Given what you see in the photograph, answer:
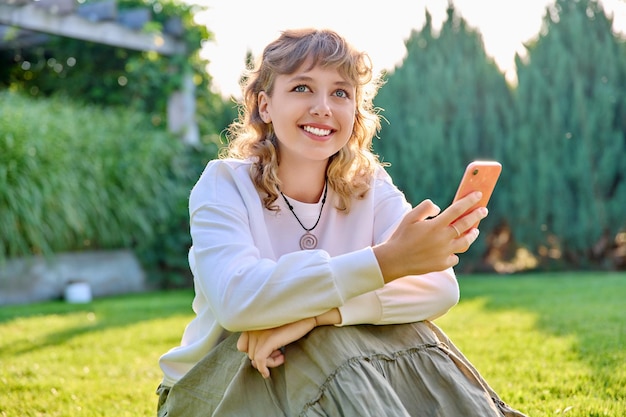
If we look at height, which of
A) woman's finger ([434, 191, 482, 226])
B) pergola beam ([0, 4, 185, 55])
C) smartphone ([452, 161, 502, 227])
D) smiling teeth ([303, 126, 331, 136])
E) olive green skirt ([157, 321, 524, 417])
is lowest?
olive green skirt ([157, 321, 524, 417])

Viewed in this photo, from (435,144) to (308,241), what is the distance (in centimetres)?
651

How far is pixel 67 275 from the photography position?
6918 mm

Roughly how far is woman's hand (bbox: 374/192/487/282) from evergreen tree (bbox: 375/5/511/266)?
662 centimetres

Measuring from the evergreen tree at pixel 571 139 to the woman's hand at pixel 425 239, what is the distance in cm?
656

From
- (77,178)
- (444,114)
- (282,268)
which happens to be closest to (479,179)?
(282,268)

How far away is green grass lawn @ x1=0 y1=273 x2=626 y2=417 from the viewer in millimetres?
2691

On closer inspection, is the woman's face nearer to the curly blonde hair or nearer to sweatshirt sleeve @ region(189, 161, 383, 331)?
the curly blonde hair

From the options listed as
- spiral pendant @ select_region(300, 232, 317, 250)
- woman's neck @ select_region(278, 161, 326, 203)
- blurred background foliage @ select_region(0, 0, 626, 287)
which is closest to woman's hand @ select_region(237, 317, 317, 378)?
spiral pendant @ select_region(300, 232, 317, 250)

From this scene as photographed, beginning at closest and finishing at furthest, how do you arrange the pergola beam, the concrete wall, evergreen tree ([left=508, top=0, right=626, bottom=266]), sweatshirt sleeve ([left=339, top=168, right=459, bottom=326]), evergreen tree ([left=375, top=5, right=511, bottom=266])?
sweatshirt sleeve ([left=339, top=168, right=459, bottom=326])
the concrete wall
the pergola beam
evergreen tree ([left=508, top=0, right=626, bottom=266])
evergreen tree ([left=375, top=5, right=511, bottom=266])

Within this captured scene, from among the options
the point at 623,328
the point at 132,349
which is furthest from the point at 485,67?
the point at 132,349

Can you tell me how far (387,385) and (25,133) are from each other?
5.83 meters

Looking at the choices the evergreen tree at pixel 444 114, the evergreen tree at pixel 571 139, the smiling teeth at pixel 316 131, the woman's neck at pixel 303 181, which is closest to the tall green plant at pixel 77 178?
the evergreen tree at pixel 444 114

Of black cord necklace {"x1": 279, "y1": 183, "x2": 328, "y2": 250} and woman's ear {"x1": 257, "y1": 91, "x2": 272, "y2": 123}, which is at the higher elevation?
woman's ear {"x1": 257, "y1": 91, "x2": 272, "y2": 123}

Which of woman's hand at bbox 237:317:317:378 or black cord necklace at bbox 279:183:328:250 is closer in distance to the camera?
woman's hand at bbox 237:317:317:378
